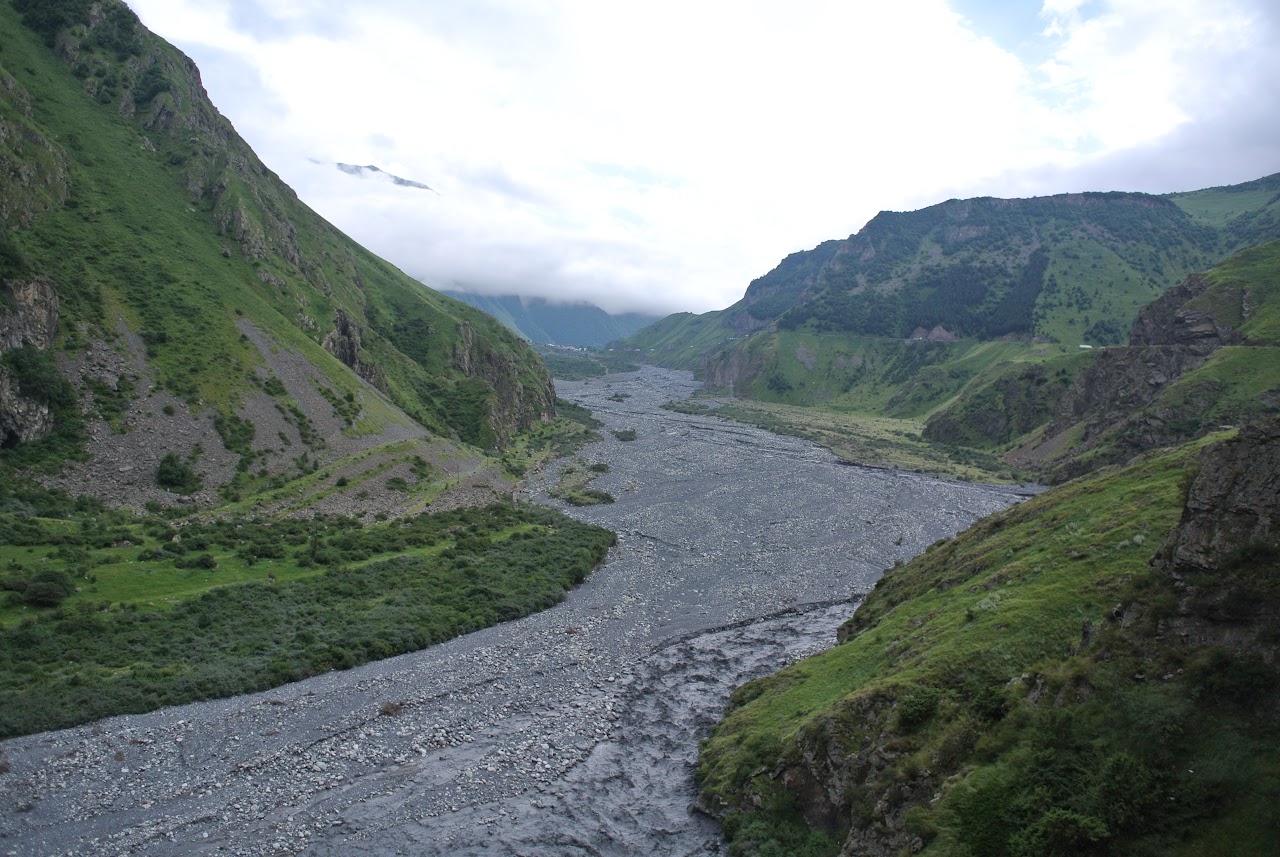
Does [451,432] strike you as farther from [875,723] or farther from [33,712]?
[875,723]

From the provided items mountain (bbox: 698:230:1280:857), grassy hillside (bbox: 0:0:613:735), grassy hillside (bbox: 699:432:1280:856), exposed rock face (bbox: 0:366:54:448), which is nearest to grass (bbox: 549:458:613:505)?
grassy hillside (bbox: 0:0:613:735)

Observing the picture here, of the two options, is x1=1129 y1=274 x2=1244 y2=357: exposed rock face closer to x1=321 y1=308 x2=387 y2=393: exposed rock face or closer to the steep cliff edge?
the steep cliff edge

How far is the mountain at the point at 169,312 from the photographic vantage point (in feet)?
217

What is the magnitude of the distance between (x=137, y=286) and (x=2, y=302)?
760 inches

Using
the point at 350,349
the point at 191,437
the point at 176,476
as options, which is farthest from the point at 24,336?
the point at 350,349

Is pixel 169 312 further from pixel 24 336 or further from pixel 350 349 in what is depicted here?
pixel 350 349

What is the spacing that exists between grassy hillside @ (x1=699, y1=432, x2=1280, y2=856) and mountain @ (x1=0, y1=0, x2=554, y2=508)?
6023 centimetres

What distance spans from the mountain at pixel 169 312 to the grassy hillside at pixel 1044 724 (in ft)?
198

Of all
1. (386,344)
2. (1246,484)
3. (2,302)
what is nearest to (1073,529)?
(1246,484)

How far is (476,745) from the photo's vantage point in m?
34.4

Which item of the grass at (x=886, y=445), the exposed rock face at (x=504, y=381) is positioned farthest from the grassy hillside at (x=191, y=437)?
the grass at (x=886, y=445)

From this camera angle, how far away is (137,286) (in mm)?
83188

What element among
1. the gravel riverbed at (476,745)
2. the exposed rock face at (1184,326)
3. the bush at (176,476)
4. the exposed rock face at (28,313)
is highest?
the exposed rock face at (1184,326)

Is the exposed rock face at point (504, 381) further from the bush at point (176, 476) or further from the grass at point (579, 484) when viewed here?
the bush at point (176, 476)
